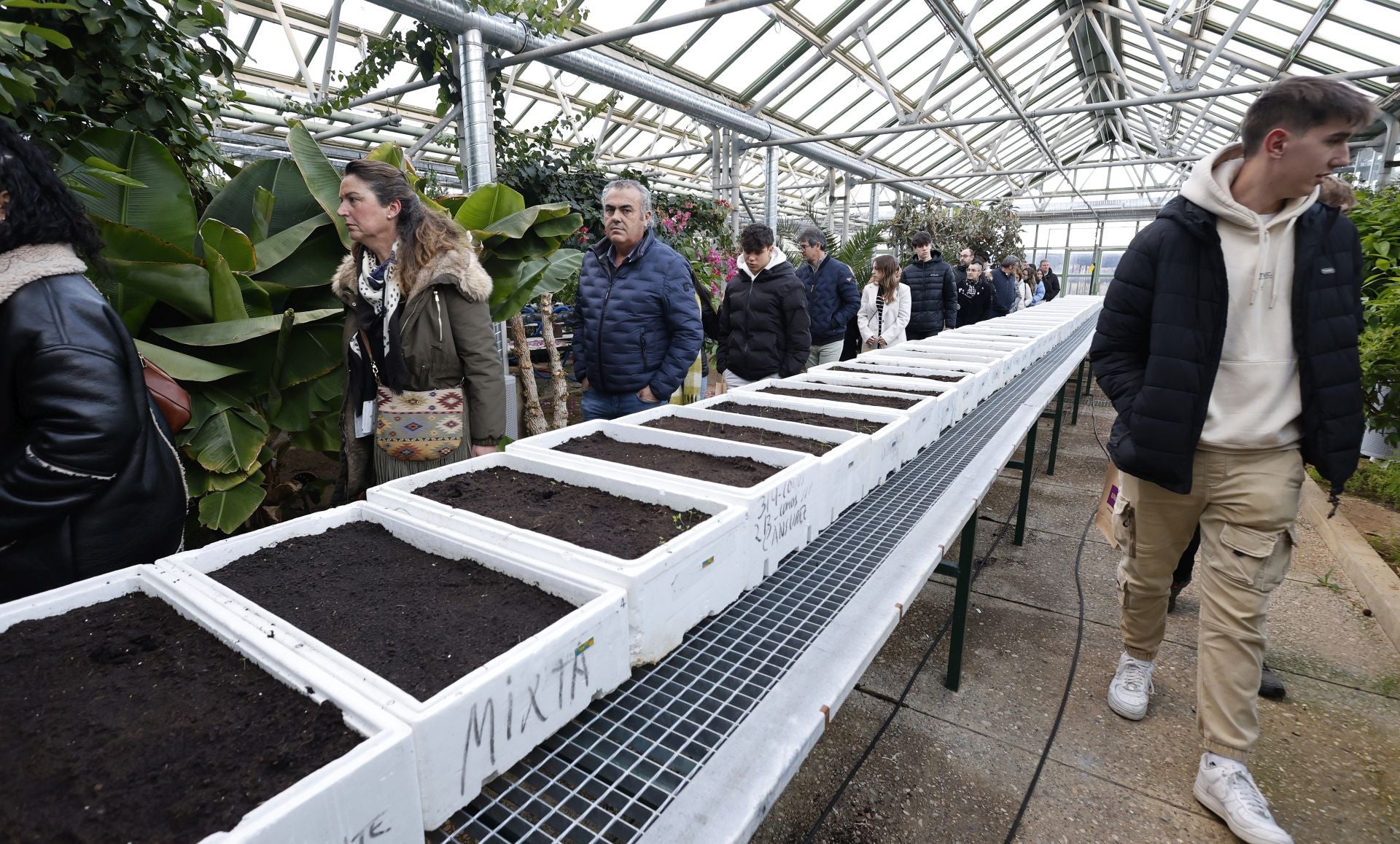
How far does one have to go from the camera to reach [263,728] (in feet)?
2.57

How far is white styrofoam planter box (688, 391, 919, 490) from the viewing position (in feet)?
6.42

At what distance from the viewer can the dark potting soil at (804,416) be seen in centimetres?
222

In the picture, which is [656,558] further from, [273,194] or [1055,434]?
[1055,434]

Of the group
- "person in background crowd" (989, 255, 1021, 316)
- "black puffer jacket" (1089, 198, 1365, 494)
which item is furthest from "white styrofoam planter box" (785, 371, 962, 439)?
"person in background crowd" (989, 255, 1021, 316)

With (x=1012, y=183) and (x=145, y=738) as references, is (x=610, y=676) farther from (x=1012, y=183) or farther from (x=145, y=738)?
(x=1012, y=183)

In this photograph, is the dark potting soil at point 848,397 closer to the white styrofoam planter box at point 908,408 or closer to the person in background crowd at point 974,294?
the white styrofoam planter box at point 908,408

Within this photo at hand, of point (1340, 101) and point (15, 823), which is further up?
point (1340, 101)

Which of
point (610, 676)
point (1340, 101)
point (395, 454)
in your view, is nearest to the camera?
point (610, 676)

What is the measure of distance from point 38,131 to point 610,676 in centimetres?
287

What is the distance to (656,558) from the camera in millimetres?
1082

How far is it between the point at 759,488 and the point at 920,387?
5.32ft

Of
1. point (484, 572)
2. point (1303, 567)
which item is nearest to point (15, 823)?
point (484, 572)

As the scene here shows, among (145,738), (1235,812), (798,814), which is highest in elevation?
(145,738)

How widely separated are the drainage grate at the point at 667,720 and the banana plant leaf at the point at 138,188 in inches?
101
